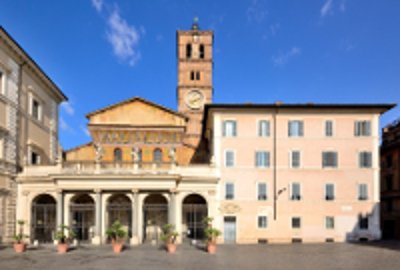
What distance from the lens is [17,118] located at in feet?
91.1

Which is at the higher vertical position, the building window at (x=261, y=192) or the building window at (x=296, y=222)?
the building window at (x=261, y=192)

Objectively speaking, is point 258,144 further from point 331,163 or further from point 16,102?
point 16,102

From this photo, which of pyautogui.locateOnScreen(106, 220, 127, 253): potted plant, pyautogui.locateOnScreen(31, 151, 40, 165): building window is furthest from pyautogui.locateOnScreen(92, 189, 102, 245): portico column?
pyautogui.locateOnScreen(31, 151, 40, 165): building window

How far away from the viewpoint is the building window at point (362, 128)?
1177 inches

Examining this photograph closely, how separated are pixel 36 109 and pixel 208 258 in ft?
69.5

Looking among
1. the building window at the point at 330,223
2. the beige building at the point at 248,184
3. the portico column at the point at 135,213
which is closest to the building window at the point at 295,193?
the beige building at the point at 248,184

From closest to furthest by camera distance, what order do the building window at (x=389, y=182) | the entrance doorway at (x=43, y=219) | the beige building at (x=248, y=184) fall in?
the beige building at (x=248, y=184), the entrance doorway at (x=43, y=219), the building window at (x=389, y=182)

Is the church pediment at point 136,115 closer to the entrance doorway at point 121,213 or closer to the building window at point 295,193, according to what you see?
the entrance doorway at point 121,213

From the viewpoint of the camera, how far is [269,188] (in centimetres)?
2919

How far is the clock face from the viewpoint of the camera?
57.2 metres

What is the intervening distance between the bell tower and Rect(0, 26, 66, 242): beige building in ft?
85.4

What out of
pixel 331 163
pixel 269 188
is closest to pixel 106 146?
pixel 269 188

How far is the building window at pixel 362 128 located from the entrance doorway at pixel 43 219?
25288 millimetres

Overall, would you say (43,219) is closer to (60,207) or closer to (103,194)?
(60,207)
